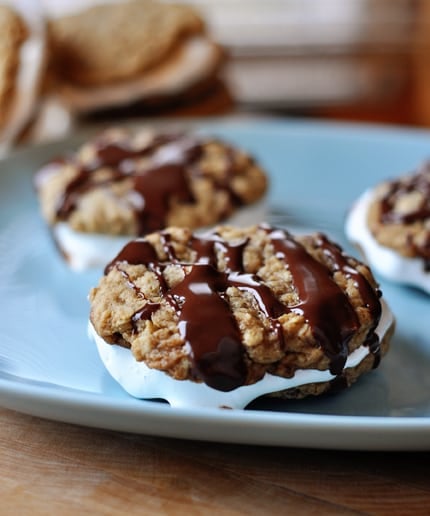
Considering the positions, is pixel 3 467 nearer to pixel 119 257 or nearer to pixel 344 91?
pixel 119 257

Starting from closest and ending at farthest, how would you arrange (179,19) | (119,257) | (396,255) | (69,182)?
(119,257) → (396,255) → (69,182) → (179,19)

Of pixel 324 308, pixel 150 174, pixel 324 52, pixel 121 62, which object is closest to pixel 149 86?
pixel 121 62

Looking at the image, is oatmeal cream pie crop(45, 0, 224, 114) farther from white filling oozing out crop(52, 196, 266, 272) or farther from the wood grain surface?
the wood grain surface

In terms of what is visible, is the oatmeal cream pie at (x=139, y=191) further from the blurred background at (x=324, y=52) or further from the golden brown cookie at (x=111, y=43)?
the blurred background at (x=324, y=52)

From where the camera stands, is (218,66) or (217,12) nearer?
(218,66)

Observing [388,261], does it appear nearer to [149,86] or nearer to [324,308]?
[324,308]

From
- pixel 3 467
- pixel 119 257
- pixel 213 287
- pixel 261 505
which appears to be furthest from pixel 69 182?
pixel 261 505
